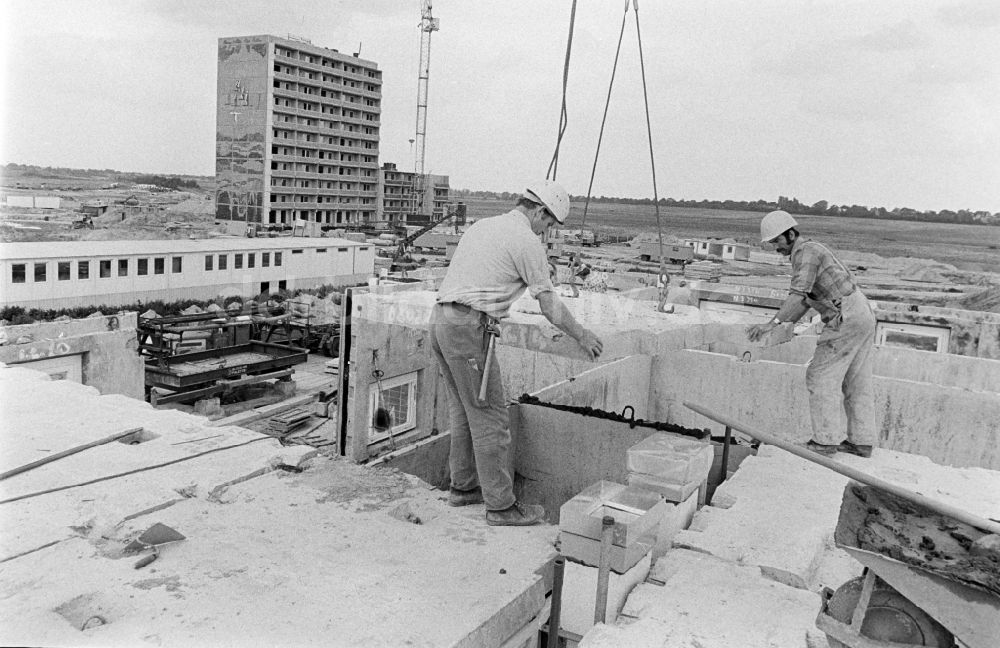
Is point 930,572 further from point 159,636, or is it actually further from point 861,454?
point 861,454

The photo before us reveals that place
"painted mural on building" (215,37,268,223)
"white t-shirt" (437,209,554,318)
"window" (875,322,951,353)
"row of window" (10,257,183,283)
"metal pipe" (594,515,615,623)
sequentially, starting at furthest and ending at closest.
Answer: "painted mural on building" (215,37,268,223) < "row of window" (10,257,183,283) < "window" (875,322,951,353) < "white t-shirt" (437,209,554,318) < "metal pipe" (594,515,615,623)

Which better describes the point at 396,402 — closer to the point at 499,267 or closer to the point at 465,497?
the point at 465,497

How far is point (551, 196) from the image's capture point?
4219mm

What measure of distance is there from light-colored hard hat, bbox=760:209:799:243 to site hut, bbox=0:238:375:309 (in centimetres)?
2594

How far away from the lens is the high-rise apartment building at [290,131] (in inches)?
2581

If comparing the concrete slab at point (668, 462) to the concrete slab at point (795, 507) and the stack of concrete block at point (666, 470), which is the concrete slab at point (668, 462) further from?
the concrete slab at point (795, 507)

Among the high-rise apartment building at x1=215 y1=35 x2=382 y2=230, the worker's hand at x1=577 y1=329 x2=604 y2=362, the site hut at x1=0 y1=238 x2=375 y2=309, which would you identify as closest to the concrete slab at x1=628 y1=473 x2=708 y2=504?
the worker's hand at x1=577 y1=329 x2=604 y2=362

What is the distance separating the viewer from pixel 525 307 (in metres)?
6.84

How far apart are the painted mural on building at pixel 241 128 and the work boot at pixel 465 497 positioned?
215 feet

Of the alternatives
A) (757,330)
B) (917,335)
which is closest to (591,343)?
(757,330)

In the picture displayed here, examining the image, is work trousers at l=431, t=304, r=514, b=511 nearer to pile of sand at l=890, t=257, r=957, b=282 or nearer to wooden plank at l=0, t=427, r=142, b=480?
wooden plank at l=0, t=427, r=142, b=480

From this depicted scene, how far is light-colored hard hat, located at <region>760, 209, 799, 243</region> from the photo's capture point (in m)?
5.80

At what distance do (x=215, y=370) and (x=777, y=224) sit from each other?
50.7ft

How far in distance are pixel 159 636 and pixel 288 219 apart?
68529 mm
